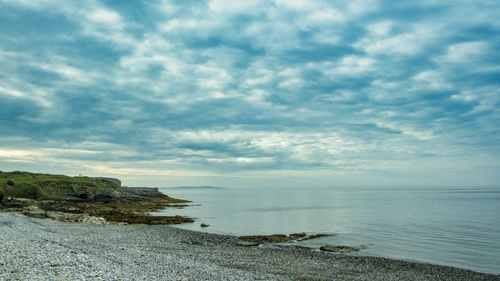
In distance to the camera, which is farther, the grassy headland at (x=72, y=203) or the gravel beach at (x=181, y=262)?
the grassy headland at (x=72, y=203)

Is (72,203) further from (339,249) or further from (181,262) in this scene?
(181,262)

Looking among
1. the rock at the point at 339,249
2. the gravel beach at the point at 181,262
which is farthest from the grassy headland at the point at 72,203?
the rock at the point at 339,249

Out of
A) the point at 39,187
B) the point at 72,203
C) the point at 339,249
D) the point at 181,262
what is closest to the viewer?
the point at 181,262

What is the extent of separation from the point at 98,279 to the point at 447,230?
43.1 m

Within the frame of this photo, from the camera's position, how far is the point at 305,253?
25516mm

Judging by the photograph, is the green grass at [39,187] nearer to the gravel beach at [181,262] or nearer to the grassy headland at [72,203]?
the grassy headland at [72,203]

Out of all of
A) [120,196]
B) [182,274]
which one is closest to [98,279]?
[182,274]

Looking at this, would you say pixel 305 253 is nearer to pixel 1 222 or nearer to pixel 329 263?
pixel 329 263

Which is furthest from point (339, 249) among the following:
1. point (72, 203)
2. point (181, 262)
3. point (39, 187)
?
point (39, 187)

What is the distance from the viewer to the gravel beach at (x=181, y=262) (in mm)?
12141

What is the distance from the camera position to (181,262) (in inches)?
687

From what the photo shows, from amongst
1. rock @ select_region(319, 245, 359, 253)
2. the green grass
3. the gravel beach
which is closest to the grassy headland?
the green grass

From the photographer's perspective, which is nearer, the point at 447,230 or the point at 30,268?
the point at 30,268

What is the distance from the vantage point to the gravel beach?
39.8ft
